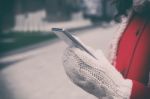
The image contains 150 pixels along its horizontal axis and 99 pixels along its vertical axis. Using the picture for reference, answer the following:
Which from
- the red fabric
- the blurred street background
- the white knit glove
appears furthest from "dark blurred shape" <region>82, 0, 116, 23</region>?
the white knit glove

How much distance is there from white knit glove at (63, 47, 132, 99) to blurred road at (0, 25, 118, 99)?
249cm

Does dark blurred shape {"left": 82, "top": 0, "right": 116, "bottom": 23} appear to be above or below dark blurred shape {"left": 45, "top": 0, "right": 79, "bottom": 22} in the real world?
above

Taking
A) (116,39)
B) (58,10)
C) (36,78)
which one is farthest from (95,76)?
(58,10)

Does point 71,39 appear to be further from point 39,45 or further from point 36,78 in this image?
point 39,45

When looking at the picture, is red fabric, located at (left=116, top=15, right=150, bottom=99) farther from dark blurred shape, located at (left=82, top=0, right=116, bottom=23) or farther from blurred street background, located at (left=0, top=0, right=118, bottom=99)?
dark blurred shape, located at (left=82, top=0, right=116, bottom=23)

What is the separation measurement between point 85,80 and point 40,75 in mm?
5600

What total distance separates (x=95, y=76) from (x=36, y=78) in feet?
17.7

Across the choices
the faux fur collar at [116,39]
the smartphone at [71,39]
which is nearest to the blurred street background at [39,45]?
the faux fur collar at [116,39]

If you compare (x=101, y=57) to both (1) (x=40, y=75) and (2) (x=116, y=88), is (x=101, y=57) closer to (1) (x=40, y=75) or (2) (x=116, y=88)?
(2) (x=116, y=88)

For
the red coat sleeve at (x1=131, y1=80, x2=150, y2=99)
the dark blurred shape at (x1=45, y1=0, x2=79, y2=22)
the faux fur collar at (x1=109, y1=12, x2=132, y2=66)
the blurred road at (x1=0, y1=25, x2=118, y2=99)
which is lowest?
the dark blurred shape at (x1=45, y1=0, x2=79, y2=22)

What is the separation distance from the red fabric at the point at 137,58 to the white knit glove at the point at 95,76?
4cm

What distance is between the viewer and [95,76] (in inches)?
56.0

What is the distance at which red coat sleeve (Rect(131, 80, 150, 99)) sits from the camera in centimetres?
137

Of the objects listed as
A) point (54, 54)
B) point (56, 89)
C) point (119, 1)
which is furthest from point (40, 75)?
point (119, 1)
